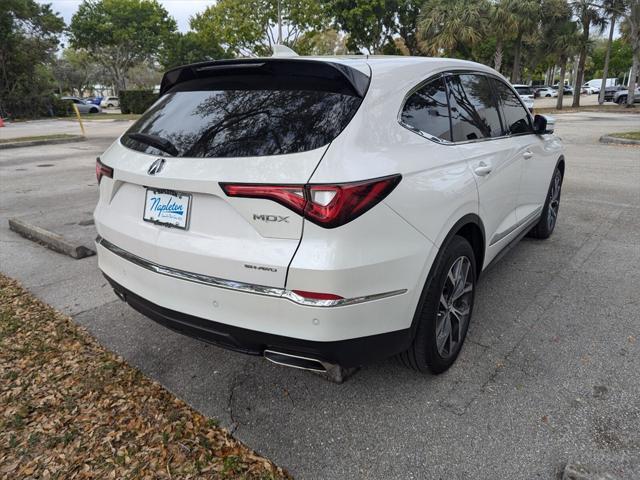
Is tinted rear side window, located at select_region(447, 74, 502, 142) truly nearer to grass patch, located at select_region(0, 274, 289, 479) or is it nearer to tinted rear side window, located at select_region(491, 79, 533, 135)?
tinted rear side window, located at select_region(491, 79, 533, 135)

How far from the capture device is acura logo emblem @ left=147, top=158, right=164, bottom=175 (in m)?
2.21

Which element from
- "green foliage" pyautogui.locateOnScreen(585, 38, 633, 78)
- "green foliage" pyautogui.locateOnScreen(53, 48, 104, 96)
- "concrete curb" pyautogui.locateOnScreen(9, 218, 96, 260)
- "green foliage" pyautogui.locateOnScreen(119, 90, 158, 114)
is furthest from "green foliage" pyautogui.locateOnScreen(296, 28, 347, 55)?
"green foliage" pyautogui.locateOnScreen(585, 38, 633, 78)

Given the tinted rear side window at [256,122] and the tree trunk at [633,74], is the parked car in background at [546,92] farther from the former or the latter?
the tinted rear side window at [256,122]

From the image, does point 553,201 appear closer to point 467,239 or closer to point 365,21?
point 467,239

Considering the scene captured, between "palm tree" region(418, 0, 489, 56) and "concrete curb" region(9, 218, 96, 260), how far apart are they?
2927cm

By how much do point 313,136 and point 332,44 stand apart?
56281mm

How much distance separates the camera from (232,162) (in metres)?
2.00

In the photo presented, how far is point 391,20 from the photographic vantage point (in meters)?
36.8

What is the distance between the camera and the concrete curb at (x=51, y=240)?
15.6 feet

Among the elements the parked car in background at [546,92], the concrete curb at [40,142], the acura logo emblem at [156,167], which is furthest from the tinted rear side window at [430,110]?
the parked car in background at [546,92]

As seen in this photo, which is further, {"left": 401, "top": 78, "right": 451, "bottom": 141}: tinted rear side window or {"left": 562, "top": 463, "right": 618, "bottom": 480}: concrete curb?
{"left": 401, "top": 78, "right": 451, "bottom": 141}: tinted rear side window

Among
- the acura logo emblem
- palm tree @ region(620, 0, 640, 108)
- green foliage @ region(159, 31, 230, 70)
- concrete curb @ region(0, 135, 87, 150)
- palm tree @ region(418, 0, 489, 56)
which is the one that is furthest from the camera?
green foliage @ region(159, 31, 230, 70)

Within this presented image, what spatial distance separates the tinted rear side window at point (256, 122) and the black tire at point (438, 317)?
89cm

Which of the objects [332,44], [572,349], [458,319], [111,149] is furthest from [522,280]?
[332,44]
